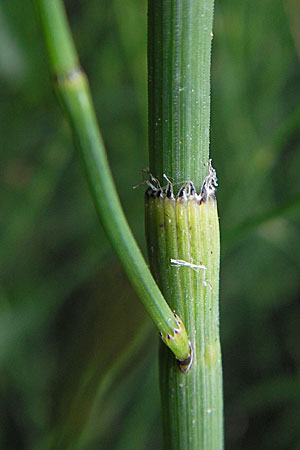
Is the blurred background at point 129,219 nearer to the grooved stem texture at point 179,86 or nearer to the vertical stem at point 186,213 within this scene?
the vertical stem at point 186,213

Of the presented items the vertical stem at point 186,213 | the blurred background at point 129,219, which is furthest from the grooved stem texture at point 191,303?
the blurred background at point 129,219

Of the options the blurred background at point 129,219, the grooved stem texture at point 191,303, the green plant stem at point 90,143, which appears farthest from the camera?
the blurred background at point 129,219

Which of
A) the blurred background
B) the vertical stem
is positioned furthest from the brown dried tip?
the blurred background

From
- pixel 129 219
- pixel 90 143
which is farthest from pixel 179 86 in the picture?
pixel 129 219

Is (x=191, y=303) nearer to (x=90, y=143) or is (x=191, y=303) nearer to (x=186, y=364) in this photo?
(x=186, y=364)

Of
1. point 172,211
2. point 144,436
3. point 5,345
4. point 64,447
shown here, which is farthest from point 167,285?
point 5,345

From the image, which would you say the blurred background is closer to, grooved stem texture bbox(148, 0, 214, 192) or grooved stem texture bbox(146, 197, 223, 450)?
grooved stem texture bbox(146, 197, 223, 450)

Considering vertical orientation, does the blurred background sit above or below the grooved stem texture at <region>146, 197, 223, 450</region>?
above
